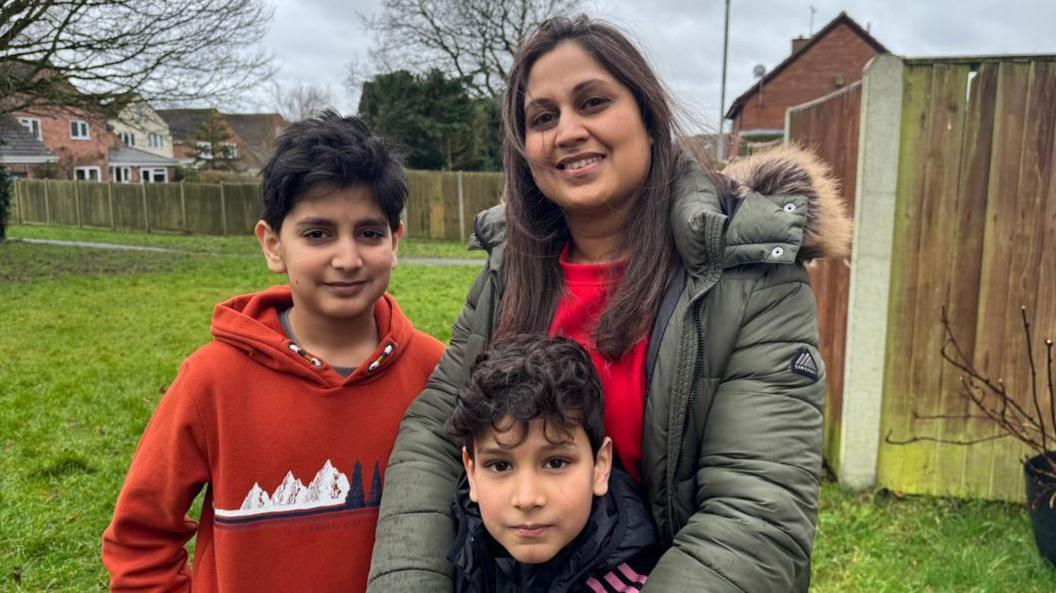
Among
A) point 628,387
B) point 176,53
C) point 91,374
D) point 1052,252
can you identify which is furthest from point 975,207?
point 176,53

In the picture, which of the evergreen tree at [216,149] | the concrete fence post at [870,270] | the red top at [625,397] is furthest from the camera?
the evergreen tree at [216,149]

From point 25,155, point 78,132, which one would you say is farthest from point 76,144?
point 25,155

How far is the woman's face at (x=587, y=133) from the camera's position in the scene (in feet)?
5.77

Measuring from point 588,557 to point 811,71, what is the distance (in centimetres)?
4430

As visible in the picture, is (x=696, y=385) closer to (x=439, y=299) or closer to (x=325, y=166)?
(x=325, y=166)

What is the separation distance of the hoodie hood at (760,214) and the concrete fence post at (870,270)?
2.75 m

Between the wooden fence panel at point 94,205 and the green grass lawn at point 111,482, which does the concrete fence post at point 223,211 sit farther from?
the green grass lawn at point 111,482

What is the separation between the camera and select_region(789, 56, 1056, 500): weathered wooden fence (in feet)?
13.3

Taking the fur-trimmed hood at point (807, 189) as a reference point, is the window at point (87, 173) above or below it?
above

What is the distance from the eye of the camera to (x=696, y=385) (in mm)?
1537

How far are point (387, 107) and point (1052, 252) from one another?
Answer: 949 inches

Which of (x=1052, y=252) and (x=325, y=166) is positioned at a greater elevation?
(x=325, y=166)

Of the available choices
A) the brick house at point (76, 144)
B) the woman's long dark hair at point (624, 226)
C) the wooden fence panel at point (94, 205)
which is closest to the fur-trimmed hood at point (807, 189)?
the woman's long dark hair at point (624, 226)

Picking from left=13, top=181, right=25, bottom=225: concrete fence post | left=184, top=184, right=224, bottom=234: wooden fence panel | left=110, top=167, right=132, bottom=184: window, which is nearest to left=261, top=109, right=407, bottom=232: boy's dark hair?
left=184, top=184, right=224, bottom=234: wooden fence panel
